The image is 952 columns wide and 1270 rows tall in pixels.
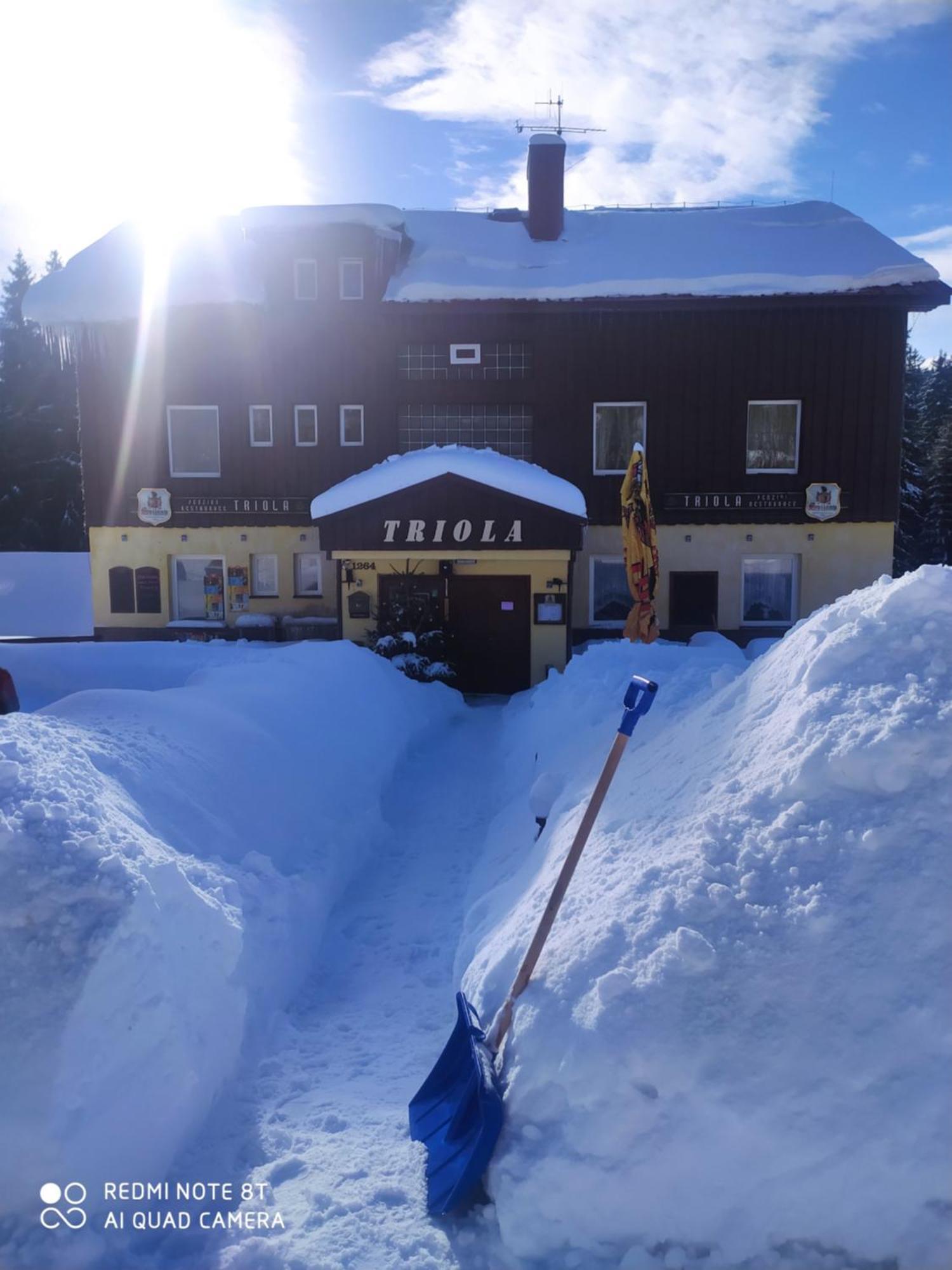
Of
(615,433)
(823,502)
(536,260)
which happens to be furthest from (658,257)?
(823,502)

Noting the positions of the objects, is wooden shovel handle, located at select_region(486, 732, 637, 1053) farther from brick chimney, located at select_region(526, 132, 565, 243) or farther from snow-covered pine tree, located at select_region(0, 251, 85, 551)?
snow-covered pine tree, located at select_region(0, 251, 85, 551)

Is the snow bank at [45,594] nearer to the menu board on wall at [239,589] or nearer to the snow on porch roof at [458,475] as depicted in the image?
the menu board on wall at [239,589]

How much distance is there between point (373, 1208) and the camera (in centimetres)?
374

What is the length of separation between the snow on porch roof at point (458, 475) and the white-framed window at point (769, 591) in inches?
181

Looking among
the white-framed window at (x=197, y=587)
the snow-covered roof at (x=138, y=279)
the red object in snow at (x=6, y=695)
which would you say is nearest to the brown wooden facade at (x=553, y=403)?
the white-framed window at (x=197, y=587)

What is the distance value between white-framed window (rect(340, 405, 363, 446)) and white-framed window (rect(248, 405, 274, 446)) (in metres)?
1.52

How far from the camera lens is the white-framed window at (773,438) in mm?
17672

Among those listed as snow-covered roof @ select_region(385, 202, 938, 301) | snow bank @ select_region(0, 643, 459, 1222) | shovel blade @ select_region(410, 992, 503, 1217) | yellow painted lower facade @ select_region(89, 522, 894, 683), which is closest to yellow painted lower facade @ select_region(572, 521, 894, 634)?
yellow painted lower facade @ select_region(89, 522, 894, 683)

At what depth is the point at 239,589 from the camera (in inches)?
722

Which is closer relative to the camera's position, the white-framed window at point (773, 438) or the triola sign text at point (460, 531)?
the triola sign text at point (460, 531)

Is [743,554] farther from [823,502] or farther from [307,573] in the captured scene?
[307,573]

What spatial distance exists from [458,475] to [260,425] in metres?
6.08

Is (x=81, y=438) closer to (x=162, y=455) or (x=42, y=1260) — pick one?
(x=162, y=455)

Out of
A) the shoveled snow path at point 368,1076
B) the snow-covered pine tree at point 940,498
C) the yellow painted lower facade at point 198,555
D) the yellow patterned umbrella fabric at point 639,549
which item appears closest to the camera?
the shoveled snow path at point 368,1076
